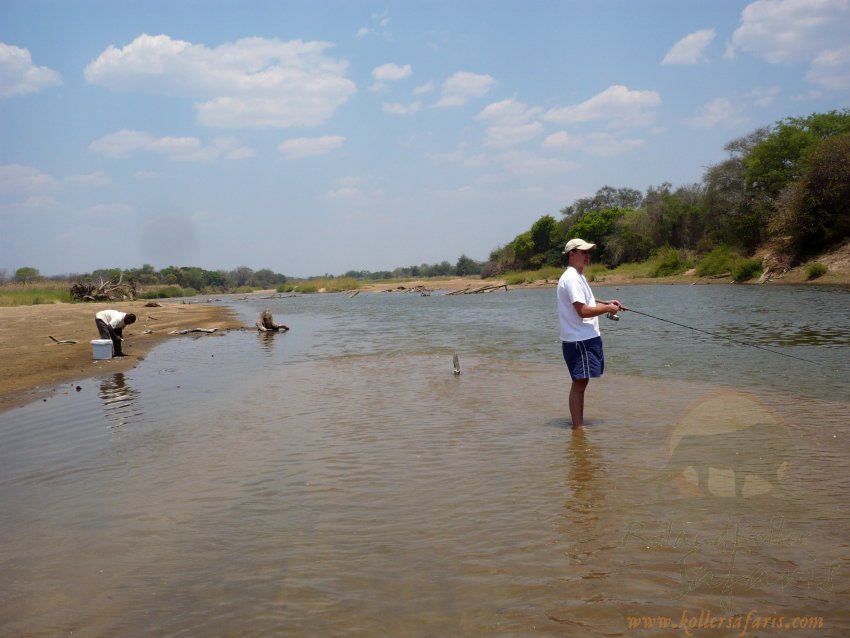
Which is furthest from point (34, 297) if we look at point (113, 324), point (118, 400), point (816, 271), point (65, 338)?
point (816, 271)

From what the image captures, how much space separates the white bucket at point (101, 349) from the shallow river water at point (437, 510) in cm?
481

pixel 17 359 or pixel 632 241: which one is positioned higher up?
pixel 632 241

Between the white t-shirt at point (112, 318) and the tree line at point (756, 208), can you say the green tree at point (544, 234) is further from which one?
the white t-shirt at point (112, 318)

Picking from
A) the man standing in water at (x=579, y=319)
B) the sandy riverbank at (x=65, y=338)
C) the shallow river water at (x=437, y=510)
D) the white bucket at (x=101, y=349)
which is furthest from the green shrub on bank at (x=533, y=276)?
the man standing in water at (x=579, y=319)

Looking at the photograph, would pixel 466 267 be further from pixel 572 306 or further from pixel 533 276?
pixel 572 306

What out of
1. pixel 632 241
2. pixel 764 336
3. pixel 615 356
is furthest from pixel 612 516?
pixel 632 241

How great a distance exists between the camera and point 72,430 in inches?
315

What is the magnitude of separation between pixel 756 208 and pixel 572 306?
147 feet

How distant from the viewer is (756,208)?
4425 cm

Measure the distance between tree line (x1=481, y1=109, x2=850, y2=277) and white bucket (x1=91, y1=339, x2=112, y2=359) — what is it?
125ft

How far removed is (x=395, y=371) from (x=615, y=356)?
5.04 m

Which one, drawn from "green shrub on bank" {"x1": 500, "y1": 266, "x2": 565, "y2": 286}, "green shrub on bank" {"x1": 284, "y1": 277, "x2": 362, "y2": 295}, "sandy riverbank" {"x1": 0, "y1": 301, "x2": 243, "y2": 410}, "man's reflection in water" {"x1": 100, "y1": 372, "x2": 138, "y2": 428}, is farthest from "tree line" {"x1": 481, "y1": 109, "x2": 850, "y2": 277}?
"man's reflection in water" {"x1": 100, "y1": 372, "x2": 138, "y2": 428}

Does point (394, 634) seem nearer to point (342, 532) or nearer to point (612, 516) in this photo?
point (342, 532)

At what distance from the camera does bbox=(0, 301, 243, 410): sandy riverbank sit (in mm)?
11719
